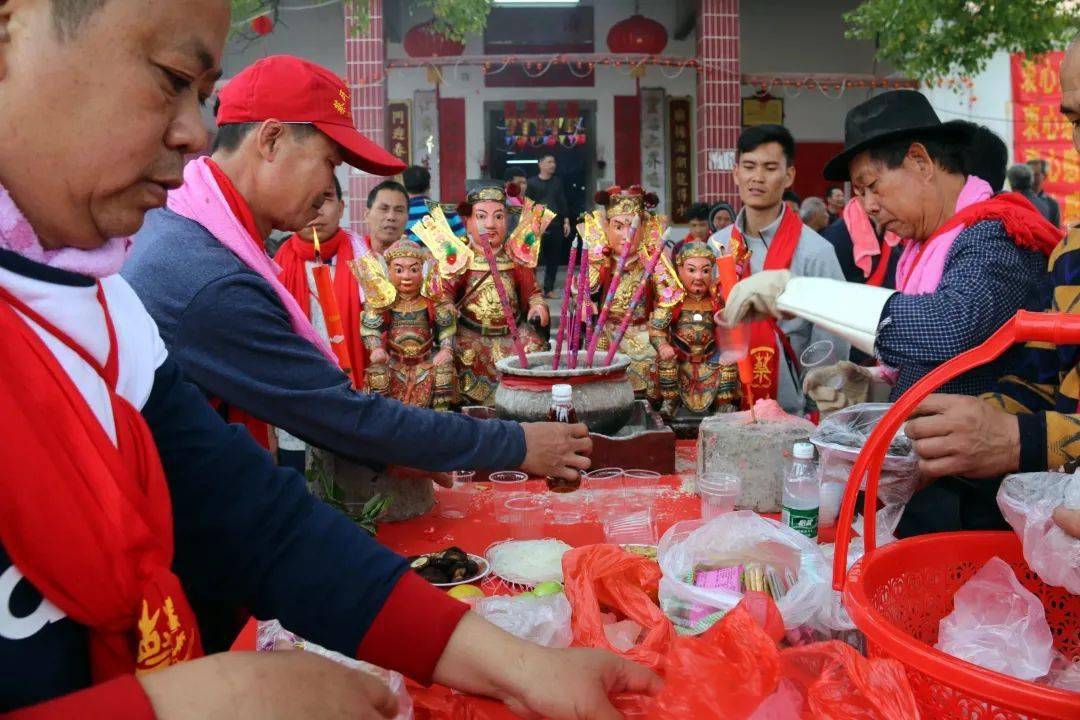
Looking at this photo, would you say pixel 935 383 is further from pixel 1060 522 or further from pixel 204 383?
pixel 204 383

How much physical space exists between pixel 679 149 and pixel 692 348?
795cm

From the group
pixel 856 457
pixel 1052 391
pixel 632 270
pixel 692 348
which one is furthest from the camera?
pixel 632 270

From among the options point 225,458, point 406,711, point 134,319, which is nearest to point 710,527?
point 406,711

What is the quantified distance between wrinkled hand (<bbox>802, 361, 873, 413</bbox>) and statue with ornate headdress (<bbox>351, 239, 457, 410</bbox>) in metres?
1.96

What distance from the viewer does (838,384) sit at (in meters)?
2.06

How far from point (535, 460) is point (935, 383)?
90 centimetres

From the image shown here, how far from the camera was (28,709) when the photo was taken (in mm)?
545

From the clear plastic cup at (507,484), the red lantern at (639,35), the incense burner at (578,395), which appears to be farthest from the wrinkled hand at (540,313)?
the red lantern at (639,35)

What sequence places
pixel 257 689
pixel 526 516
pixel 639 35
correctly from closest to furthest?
pixel 257 689 < pixel 526 516 < pixel 639 35

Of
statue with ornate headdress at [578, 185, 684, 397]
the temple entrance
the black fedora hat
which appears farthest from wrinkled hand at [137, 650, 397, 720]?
the temple entrance

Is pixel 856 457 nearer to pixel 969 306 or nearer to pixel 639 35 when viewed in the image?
pixel 969 306

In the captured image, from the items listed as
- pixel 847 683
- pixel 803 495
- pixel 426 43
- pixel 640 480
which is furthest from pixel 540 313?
pixel 426 43

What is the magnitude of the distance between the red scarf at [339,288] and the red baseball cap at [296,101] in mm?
2187

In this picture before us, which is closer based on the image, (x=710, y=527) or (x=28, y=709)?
(x=28, y=709)
